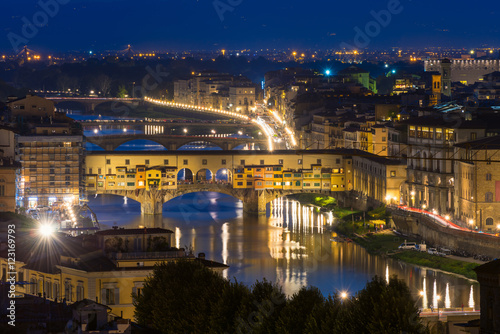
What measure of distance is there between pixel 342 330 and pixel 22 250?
236 inches

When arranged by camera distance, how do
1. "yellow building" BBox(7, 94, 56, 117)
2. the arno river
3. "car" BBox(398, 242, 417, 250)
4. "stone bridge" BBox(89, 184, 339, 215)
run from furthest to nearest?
1. "yellow building" BBox(7, 94, 56, 117)
2. "stone bridge" BBox(89, 184, 339, 215)
3. "car" BBox(398, 242, 417, 250)
4. the arno river

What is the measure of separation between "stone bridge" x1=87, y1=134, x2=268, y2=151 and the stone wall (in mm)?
16299

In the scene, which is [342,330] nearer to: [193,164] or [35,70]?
[193,164]

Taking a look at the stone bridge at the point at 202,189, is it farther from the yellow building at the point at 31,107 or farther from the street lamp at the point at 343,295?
the street lamp at the point at 343,295

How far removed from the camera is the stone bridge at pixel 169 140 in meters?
42.6

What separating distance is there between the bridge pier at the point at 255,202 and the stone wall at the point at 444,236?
5.02 metres

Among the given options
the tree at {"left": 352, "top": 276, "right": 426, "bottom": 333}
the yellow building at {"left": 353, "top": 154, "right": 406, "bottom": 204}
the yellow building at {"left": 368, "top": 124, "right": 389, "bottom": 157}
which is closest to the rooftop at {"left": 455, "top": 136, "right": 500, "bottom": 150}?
the yellow building at {"left": 353, "top": 154, "right": 406, "bottom": 204}

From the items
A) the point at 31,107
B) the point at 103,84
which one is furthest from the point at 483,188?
the point at 103,84

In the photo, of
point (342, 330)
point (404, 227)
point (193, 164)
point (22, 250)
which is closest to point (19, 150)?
point (193, 164)

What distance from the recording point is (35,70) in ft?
309

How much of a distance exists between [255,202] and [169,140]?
41.9 feet

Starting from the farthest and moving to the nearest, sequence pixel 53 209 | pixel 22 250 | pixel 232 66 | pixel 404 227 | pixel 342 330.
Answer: pixel 232 66
pixel 53 209
pixel 404 227
pixel 22 250
pixel 342 330

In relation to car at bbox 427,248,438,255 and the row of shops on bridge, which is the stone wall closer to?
car at bbox 427,248,438,255

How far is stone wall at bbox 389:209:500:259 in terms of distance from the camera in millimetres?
22203
